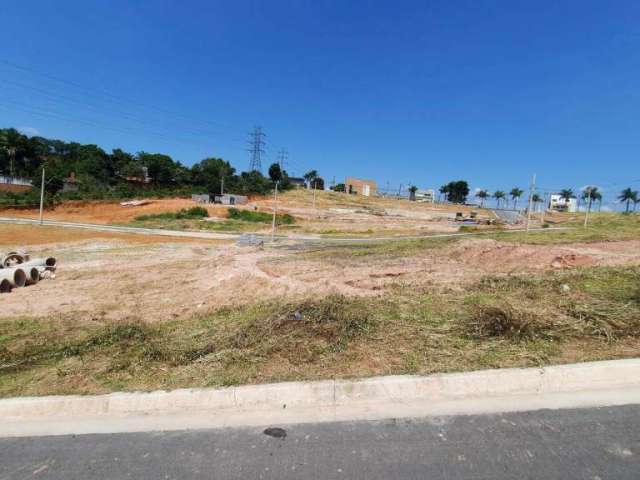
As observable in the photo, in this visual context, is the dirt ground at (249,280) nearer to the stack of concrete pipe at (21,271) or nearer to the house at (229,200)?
the stack of concrete pipe at (21,271)

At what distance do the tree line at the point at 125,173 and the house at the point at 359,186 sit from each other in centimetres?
3925

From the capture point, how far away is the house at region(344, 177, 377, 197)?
120312 mm

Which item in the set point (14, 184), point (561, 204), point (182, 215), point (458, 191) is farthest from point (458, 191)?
point (14, 184)

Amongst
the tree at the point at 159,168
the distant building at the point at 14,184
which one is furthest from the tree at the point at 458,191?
the distant building at the point at 14,184

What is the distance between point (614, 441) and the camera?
9.26 ft

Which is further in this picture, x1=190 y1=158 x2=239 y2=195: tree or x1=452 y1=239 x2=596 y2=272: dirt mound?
x1=190 y1=158 x2=239 y2=195: tree

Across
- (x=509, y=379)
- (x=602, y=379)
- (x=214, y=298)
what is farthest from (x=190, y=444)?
(x=214, y=298)

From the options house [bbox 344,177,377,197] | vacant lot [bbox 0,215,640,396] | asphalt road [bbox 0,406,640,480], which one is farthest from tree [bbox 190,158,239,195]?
asphalt road [bbox 0,406,640,480]

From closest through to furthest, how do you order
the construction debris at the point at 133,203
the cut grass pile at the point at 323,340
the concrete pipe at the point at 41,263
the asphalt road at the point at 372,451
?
the asphalt road at the point at 372,451 < the cut grass pile at the point at 323,340 < the concrete pipe at the point at 41,263 < the construction debris at the point at 133,203

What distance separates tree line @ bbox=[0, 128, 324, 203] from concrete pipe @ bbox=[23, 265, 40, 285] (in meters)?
56.9

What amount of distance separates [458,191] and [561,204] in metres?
28.2

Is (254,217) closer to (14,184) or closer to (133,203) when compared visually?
(133,203)

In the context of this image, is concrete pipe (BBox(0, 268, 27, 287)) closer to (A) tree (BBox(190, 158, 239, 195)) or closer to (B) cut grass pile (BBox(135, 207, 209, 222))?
(B) cut grass pile (BBox(135, 207, 209, 222))

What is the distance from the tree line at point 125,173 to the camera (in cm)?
6562
